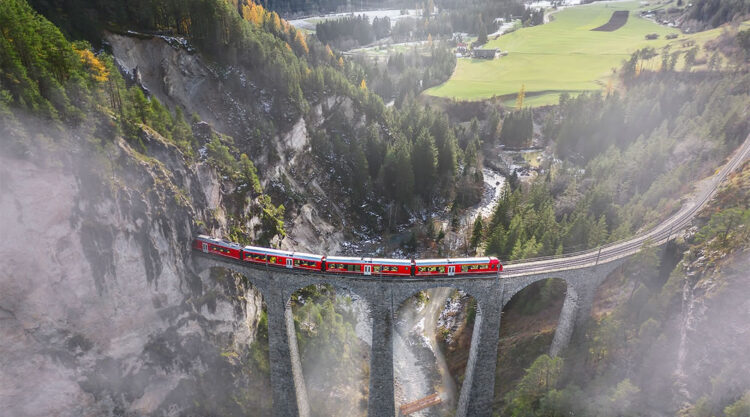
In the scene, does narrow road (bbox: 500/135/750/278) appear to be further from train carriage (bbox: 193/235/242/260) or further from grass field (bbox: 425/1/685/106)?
grass field (bbox: 425/1/685/106)

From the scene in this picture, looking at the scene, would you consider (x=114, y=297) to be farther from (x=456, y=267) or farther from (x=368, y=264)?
(x=456, y=267)

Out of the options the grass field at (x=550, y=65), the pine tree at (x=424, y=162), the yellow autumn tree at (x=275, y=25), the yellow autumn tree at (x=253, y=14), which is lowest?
the pine tree at (x=424, y=162)

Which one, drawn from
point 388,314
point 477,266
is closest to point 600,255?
point 477,266

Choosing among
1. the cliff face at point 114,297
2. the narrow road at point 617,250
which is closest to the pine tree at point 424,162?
the narrow road at point 617,250

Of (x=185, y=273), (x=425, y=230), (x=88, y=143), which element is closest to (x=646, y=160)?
(x=425, y=230)

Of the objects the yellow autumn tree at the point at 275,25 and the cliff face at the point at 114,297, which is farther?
the yellow autumn tree at the point at 275,25

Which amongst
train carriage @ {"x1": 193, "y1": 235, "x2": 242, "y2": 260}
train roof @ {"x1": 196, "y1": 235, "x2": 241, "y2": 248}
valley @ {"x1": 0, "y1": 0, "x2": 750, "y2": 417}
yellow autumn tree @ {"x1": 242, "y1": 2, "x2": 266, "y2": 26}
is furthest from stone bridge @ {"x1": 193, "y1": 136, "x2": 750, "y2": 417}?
yellow autumn tree @ {"x1": 242, "y1": 2, "x2": 266, "y2": 26}

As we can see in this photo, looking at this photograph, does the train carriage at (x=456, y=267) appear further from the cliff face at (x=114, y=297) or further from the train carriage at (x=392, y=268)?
the cliff face at (x=114, y=297)
